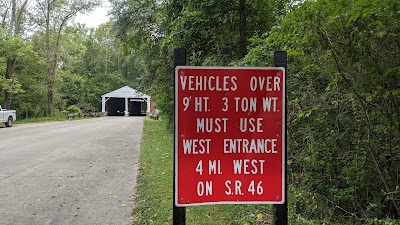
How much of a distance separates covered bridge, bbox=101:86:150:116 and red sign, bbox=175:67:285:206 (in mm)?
55931

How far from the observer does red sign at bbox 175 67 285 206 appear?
2748mm

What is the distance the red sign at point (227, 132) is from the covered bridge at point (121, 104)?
184 ft

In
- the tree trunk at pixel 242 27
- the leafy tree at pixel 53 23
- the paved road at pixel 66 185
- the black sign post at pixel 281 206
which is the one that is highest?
the leafy tree at pixel 53 23

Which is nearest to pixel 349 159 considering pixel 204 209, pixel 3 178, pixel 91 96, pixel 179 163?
pixel 204 209

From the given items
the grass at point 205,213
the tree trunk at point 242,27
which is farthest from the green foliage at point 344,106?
the tree trunk at point 242,27

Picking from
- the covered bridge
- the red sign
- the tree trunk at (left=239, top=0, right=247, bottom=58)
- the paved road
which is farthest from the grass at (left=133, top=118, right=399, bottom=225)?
the covered bridge

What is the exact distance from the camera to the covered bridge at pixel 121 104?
58.5 meters

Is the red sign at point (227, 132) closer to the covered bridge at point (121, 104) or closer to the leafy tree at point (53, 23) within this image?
the leafy tree at point (53, 23)

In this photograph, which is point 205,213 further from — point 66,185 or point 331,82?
point 66,185

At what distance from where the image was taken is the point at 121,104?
201 ft

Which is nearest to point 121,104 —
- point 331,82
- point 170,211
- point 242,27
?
point 242,27

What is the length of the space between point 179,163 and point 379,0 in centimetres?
227

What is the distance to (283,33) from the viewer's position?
4406mm

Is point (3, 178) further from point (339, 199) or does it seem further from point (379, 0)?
point (379, 0)
